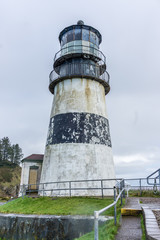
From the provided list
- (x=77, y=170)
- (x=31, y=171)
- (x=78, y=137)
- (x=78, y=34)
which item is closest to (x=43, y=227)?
(x=77, y=170)

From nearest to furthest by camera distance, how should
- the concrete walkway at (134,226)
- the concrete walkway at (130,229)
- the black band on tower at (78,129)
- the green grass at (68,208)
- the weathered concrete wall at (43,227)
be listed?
1. the concrete walkway at (134,226)
2. the concrete walkway at (130,229)
3. the weathered concrete wall at (43,227)
4. the green grass at (68,208)
5. the black band on tower at (78,129)

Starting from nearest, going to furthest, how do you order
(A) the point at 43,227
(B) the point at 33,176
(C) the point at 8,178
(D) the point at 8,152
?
1. (A) the point at 43,227
2. (B) the point at 33,176
3. (C) the point at 8,178
4. (D) the point at 8,152

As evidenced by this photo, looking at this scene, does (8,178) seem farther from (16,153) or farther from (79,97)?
(79,97)

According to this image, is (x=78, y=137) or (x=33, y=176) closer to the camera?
(x=78, y=137)

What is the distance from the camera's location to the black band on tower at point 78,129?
46.0 ft

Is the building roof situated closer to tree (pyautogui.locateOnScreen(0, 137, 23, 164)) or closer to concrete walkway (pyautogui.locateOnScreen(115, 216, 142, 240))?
concrete walkway (pyautogui.locateOnScreen(115, 216, 142, 240))

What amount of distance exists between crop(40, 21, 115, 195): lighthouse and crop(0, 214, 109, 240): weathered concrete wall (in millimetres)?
4568

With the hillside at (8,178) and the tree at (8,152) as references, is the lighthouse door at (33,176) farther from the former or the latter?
the tree at (8,152)

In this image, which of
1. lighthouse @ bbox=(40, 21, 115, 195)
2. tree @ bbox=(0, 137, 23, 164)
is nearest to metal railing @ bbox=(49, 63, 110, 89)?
lighthouse @ bbox=(40, 21, 115, 195)

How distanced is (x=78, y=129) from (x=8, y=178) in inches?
1289

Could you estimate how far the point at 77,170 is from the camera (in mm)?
13219

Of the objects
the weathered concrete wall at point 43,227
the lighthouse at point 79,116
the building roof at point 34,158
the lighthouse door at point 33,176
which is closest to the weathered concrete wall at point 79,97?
the lighthouse at point 79,116

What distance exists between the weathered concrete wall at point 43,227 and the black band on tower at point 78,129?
20.5ft

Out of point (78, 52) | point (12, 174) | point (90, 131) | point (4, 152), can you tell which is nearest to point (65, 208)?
point (90, 131)
